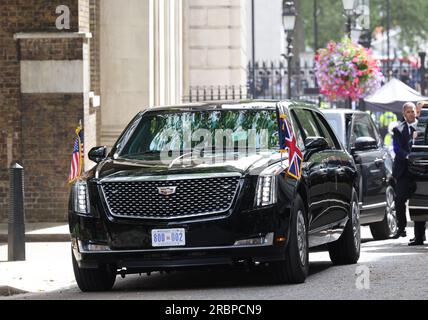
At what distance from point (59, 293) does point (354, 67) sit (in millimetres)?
23143

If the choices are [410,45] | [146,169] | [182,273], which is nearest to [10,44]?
[182,273]

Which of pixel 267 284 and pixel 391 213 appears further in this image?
pixel 391 213

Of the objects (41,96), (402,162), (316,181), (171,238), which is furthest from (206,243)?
(41,96)

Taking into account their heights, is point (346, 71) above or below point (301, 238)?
above

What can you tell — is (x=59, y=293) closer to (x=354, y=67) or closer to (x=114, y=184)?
(x=114, y=184)

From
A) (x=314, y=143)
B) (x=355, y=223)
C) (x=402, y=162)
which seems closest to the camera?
(x=314, y=143)

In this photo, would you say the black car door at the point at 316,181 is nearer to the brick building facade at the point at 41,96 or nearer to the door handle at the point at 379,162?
the door handle at the point at 379,162

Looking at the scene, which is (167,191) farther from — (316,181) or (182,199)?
(316,181)

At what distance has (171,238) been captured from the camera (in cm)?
1234

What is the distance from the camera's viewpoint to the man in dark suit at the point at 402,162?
62.8ft

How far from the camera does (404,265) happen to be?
1475 centimetres

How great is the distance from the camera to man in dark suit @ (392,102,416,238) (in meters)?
19.2

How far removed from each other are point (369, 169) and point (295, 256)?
24.7ft
